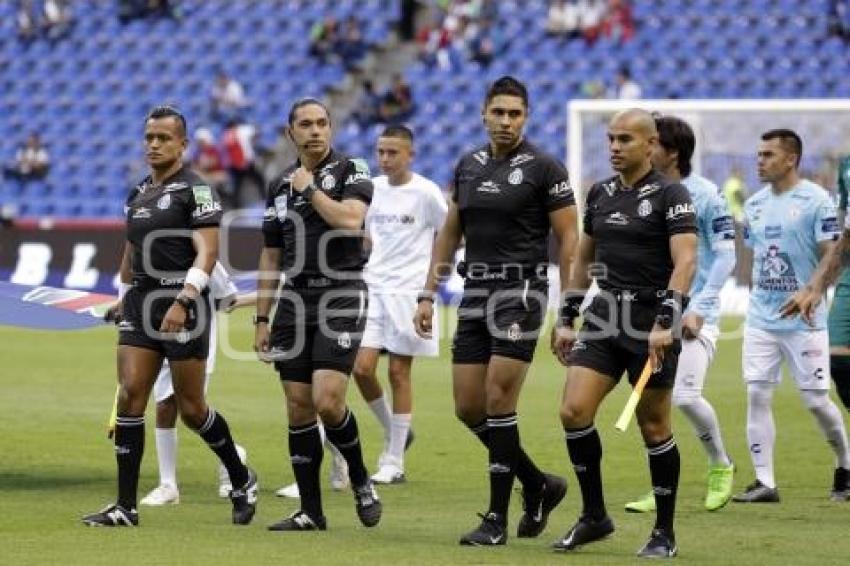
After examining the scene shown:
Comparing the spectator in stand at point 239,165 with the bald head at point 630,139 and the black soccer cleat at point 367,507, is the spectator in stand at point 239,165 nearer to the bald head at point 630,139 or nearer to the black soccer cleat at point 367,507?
the black soccer cleat at point 367,507

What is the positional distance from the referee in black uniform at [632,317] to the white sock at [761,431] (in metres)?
2.48

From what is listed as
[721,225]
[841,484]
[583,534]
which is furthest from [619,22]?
[583,534]

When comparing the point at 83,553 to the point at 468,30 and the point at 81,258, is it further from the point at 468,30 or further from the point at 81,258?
the point at 468,30

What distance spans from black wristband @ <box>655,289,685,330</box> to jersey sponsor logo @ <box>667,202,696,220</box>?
0.37 metres

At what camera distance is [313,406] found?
979cm

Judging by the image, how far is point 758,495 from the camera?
37.0 feet

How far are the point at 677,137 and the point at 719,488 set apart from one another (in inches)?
81.1

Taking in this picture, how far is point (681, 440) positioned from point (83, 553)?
21.9 feet

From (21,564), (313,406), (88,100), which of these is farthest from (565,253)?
(88,100)

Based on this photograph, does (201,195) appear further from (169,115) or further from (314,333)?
(314,333)

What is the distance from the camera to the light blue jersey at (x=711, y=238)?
1081 cm

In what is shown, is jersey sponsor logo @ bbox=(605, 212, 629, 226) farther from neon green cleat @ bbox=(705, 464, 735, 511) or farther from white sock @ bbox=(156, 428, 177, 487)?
white sock @ bbox=(156, 428, 177, 487)

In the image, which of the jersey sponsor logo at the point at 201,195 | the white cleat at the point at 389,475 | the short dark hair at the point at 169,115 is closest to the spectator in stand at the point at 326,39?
the white cleat at the point at 389,475

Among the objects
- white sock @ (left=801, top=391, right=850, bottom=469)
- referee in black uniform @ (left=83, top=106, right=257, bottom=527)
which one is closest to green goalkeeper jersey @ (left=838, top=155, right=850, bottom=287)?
white sock @ (left=801, top=391, right=850, bottom=469)
